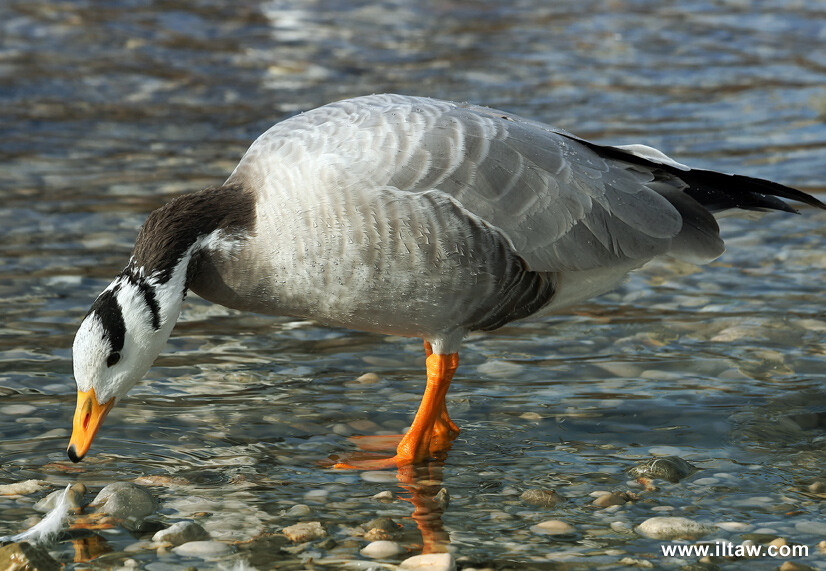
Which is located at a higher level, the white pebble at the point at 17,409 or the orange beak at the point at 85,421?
the orange beak at the point at 85,421

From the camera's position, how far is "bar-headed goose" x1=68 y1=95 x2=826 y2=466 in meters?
5.41

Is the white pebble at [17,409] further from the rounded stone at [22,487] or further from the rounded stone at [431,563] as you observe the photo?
the rounded stone at [431,563]

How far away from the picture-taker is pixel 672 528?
4.86 m

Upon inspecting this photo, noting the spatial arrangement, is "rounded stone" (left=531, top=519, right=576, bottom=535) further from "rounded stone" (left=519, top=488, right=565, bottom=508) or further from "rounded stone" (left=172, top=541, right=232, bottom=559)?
"rounded stone" (left=172, top=541, right=232, bottom=559)

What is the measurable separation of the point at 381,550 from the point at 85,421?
163 centimetres

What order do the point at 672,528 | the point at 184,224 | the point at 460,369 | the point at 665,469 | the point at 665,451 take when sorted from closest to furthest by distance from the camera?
the point at 672,528
the point at 665,469
the point at 184,224
the point at 665,451
the point at 460,369

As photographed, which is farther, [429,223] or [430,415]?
[430,415]

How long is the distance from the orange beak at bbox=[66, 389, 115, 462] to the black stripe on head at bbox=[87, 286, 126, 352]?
0.90 ft

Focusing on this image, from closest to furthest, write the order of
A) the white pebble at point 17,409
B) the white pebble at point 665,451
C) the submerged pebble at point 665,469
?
1. the submerged pebble at point 665,469
2. the white pebble at point 665,451
3. the white pebble at point 17,409

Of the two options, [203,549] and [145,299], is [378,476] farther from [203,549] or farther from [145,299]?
[145,299]

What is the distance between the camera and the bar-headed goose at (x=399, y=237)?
213 inches

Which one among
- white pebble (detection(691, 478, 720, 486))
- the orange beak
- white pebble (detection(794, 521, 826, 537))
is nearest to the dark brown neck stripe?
the orange beak

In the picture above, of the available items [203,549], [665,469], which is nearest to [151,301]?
[203,549]

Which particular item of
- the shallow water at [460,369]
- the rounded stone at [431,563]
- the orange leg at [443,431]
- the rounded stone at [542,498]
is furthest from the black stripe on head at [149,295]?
the rounded stone at [542,498]
